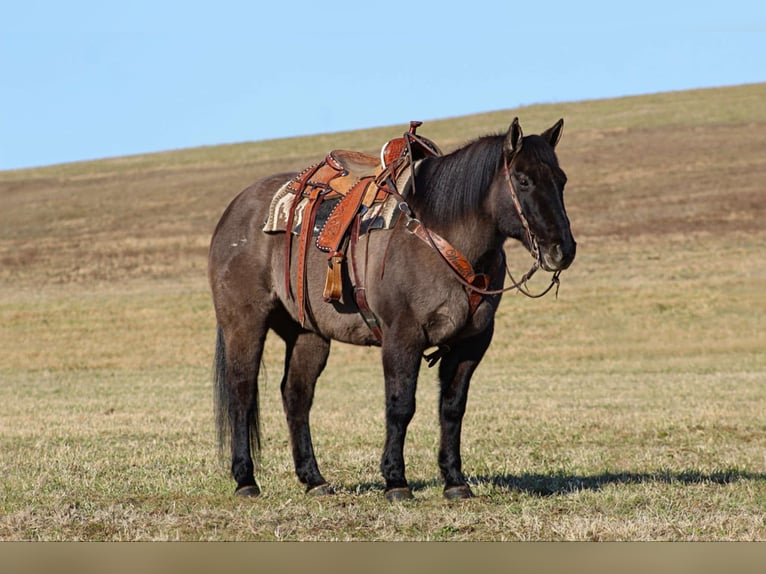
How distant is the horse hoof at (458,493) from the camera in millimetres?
8070

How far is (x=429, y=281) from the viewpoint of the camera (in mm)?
7750

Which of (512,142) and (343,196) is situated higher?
(512,142)

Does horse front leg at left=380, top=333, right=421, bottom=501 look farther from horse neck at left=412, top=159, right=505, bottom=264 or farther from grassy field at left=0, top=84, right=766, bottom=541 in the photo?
horse neck at left=412, top=159, right=505, bottom=264

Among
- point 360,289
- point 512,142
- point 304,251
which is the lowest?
point 360,289

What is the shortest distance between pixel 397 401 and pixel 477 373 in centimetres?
1571

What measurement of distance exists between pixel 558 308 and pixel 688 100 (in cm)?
3962

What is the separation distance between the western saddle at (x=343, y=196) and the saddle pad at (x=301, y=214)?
35mm

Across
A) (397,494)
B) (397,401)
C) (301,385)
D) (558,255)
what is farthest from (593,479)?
(558,255)

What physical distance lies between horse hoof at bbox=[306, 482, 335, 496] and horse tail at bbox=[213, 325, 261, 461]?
2.35 feet

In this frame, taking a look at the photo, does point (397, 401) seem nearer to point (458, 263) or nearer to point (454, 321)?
point (454, 321)

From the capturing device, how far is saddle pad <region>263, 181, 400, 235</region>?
807 centimetres

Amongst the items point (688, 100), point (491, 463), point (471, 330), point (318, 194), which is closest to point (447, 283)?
point (471, 330)

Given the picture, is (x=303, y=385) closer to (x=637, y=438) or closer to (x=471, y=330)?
(x=471, y=330)

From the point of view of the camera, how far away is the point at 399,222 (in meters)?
8.02
